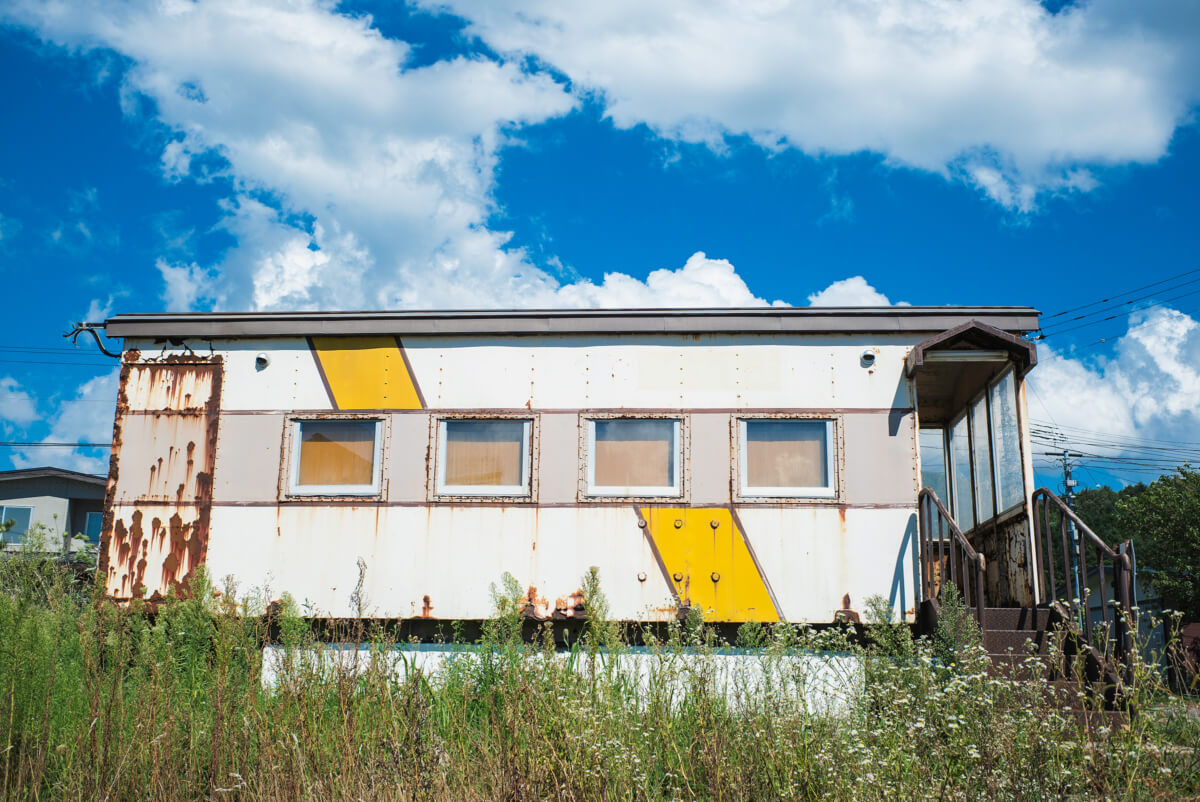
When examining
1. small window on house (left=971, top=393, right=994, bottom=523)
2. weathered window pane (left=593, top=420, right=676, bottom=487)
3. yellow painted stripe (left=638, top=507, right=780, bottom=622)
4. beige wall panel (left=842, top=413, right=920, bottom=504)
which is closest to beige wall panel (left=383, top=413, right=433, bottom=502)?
weathered window pane (left=593, top=420, right=676, bottom=487)

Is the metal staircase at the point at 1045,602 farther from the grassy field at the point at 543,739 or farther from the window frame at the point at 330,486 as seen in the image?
the window frame at the point at 330,486

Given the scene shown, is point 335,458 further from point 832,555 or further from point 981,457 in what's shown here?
point 981,457

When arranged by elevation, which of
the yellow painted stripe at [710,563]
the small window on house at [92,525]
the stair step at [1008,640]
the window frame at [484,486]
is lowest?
the stair step at [1008,640]

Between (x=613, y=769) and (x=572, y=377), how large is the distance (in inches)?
198

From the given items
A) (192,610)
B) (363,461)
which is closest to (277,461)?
(363,461)

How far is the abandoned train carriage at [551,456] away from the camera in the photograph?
28.7 ft

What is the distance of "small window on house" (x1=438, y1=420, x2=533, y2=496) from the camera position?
911 cm

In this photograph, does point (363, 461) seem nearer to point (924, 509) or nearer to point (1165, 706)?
point (924, 509)

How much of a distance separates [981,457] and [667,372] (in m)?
3.66

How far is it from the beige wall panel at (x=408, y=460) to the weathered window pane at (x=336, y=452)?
0.23 meters

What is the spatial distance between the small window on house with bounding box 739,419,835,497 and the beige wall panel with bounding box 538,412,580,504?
154cm

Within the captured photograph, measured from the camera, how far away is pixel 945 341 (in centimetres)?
881

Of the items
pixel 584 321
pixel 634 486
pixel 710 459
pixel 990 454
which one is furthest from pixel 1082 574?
pixel 584 321

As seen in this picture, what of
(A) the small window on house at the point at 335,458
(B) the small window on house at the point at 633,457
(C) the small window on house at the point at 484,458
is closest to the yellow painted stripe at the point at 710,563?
(B) the small window on house at the point at 633,457
